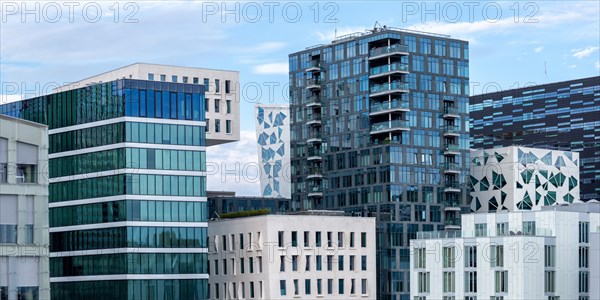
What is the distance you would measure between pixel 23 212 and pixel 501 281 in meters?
71.7

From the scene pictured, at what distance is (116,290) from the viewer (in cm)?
12225

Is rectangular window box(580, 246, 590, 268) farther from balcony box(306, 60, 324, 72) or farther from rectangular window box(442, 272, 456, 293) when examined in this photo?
balcony box(306, 60, 324, 72)

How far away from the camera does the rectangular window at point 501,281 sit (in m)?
135

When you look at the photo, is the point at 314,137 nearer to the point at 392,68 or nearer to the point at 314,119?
the point at 314,119

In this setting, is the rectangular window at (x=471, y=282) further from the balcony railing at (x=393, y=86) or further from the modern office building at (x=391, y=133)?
the balcony railing at (x=393, y=86)

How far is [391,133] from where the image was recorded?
559 feet

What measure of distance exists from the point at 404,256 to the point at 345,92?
2557 cm

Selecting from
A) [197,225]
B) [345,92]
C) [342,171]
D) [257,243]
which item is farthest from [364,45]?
[197,225]

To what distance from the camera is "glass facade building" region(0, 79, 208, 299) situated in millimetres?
123500

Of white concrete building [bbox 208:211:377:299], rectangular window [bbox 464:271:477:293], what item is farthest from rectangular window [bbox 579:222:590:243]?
white concrete building [bbox 208:211:377:299]

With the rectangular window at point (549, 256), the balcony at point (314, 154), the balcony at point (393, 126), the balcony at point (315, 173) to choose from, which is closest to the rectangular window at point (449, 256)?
the rectangular window at point (549, 256)

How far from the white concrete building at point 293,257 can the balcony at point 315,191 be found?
27047mm

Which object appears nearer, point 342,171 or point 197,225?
point 197,225

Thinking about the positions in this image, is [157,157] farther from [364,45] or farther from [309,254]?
[364,45]
